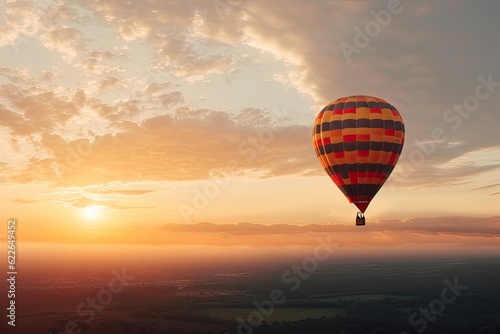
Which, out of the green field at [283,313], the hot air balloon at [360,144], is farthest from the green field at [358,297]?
the hot air balloon at [360,144]

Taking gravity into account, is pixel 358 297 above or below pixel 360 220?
below

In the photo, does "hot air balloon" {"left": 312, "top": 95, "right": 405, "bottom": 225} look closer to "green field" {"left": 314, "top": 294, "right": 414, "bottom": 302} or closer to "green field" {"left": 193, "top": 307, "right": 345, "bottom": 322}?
"green field" {"left": 193, "top": 307, "right": 345, "bottom": 322}

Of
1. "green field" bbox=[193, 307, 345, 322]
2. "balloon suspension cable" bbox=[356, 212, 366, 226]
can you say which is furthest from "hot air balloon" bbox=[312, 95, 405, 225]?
"green field" bbox=[193, 307, 345, 322]

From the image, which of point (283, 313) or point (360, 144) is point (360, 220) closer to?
point (360, 144)

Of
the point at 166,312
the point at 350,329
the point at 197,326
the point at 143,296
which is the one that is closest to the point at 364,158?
the point at 350,329

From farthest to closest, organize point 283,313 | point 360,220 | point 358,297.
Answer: point 358,297 < point 283,313 < point 360,220

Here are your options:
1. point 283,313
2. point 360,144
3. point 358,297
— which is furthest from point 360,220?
point 358,297
